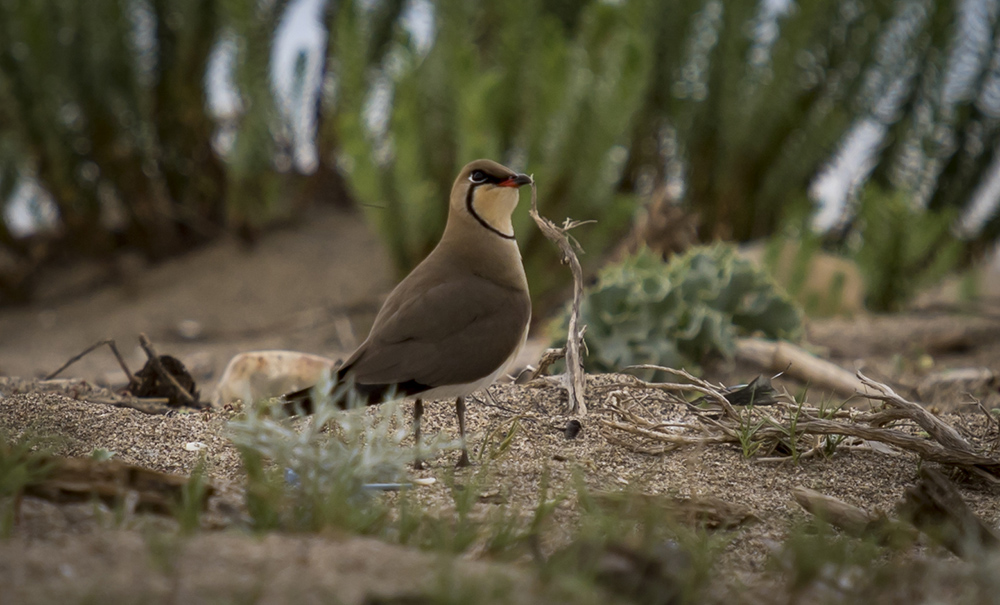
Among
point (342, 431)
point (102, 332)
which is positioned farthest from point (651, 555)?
point (102, 332)

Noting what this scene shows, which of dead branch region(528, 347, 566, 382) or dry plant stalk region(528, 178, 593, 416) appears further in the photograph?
dead branch region(528, 347, 566, 382)

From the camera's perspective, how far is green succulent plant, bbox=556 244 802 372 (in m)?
4.07

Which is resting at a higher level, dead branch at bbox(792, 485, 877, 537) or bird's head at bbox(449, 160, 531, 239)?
bird's head at bbox(449, 160, 531, 239)

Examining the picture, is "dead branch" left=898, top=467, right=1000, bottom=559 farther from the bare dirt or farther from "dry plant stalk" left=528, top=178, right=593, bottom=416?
"dry plant stalk" left=528, top=178, right=593, bottom=416

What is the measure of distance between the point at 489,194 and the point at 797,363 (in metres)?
2.09

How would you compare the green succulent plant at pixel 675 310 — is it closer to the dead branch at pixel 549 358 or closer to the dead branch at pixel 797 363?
the dead branch at pixel 797 363

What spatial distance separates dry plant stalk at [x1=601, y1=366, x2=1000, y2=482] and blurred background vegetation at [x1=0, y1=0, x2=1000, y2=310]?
14.2 ft

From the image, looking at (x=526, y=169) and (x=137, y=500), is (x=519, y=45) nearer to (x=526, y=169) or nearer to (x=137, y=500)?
(x=526, y=169)

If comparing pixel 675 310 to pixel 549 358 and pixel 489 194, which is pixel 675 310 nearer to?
pixel 549 358

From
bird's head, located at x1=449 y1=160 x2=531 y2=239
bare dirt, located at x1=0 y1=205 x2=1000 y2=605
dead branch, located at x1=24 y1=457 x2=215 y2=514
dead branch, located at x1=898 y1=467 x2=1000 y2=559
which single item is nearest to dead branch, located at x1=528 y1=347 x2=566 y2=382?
bare dirt, located at x1=0 y1=205 x2=1000 y2=605

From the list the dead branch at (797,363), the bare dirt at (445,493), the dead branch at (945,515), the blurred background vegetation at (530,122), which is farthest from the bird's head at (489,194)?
the blurred background vegetation at (530,122)

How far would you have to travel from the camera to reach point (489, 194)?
8.82 feet

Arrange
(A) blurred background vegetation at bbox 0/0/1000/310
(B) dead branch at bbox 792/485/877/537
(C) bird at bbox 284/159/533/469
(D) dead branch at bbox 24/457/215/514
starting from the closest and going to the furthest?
(D) dead branch at bbox 24/457/215/514, (B) dead branch at bbox 792/485/877/537, (C) bird at bbox 284/159/533/469, (A) blurred background vegetation at bbox 0/0/1000/310

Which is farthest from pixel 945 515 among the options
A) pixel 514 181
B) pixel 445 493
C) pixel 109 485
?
pixel 109 485
